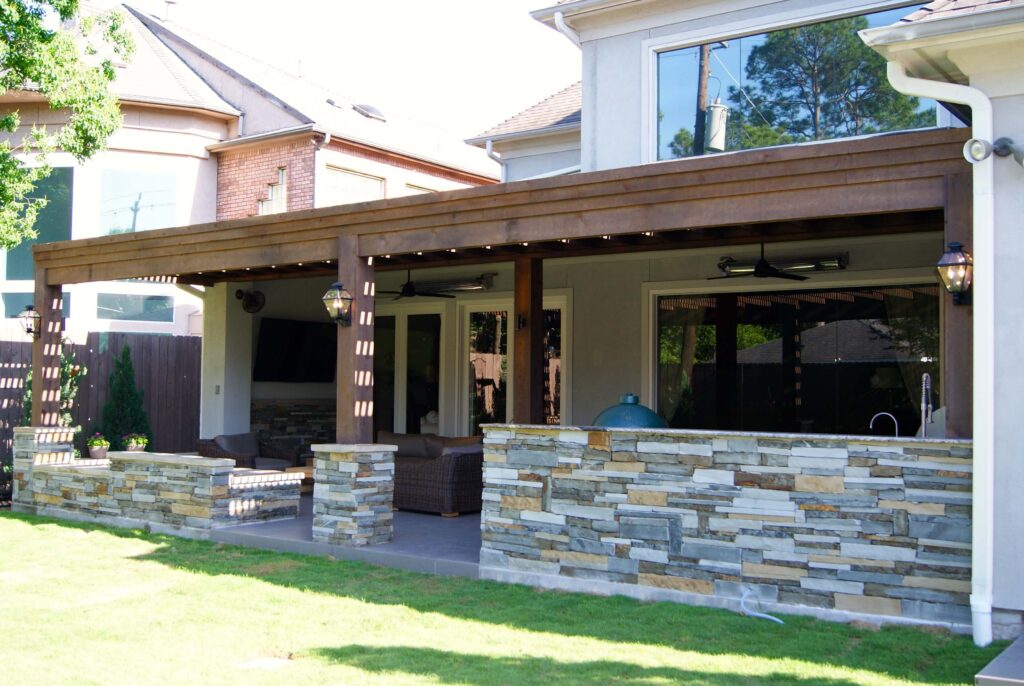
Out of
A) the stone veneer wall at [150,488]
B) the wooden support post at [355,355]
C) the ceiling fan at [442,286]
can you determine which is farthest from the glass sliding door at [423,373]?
the wooden support post at [355,355]

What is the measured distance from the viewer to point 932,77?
569 cm

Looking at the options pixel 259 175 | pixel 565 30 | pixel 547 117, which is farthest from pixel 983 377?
pixel 259 175

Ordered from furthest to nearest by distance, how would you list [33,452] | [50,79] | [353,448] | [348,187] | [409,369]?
1. [348,187]
2. [409,369]
3. [33,452]
4. [50,79]
5. [353,448]

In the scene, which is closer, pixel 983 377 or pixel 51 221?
pixel 983 377

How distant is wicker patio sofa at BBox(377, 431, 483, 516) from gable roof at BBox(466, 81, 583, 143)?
15.7ft

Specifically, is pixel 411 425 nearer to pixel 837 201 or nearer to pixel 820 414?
pixel 820 414

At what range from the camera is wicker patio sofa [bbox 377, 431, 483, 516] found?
9.57 meters

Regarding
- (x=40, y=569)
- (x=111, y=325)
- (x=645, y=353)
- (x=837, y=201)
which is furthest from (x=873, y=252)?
(x=111, y=325)

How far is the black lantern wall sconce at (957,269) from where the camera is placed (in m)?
5.35

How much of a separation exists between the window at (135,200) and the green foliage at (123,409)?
143 inches

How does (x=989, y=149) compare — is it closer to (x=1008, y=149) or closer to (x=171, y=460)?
(x=1008, y=149)

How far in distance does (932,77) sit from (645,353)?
5456mm

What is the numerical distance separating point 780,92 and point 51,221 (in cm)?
1254

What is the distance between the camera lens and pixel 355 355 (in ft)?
27.0
